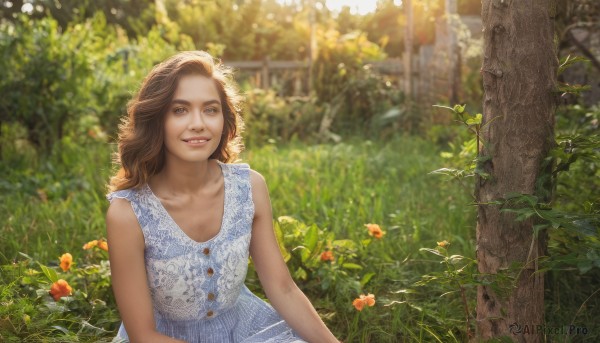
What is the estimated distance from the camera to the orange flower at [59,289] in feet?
8.38

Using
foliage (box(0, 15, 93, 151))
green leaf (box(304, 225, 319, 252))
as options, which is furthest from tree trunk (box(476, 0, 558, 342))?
foliage (box(0, 15, 93, 151))

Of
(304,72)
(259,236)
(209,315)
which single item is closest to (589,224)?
(259,236)

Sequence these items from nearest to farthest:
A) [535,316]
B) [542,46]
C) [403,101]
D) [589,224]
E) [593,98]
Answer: [589,224] < [542,46] < [535,316] < [593,98] < [403,101]

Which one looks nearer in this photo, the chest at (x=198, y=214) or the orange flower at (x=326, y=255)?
the chest at (x=198, y=214)

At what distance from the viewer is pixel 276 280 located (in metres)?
2.29

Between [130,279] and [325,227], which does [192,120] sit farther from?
[325,227]

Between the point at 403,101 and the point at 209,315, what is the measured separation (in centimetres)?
786

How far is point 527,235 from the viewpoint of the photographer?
2123 millimetres

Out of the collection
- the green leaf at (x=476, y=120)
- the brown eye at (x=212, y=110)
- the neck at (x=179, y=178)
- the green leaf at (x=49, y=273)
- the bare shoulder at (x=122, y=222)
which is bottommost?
the green leaf at (x=49, y=273)

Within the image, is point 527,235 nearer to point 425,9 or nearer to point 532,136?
point 532,136

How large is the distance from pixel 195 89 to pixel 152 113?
155 mm

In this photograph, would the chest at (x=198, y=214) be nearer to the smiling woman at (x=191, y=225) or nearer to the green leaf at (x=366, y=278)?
the smiling woman at (x=191, y=225)

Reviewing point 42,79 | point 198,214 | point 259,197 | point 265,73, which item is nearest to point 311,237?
point 259,197

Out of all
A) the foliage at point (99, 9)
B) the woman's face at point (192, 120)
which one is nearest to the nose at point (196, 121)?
the woman's face at point (192, 120)
